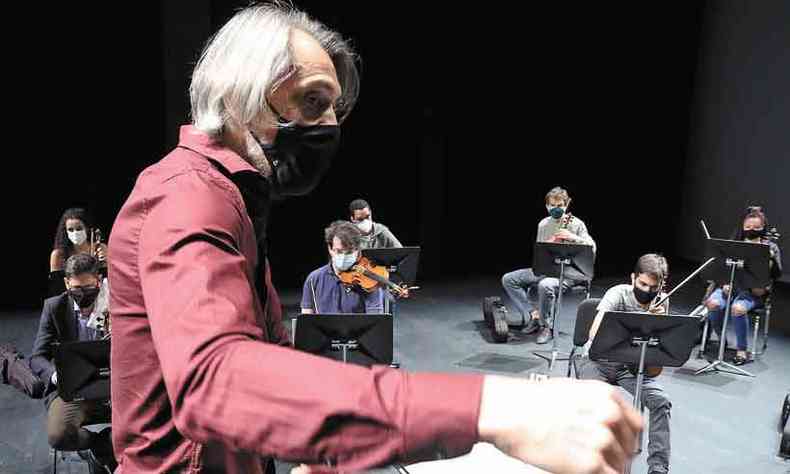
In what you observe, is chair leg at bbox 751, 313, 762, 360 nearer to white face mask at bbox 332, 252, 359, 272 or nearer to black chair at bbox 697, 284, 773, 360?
black chair at bbox 697, 284, 773, 360

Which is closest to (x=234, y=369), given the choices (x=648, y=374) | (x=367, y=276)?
(x=648, y=374)

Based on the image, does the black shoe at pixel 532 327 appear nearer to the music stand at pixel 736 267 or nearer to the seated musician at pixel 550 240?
the seated musician at pixel 550 240

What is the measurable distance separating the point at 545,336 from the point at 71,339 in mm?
4663

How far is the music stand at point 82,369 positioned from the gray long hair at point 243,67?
2.84m

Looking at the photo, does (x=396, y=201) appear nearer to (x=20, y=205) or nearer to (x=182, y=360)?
(x=20, y=205)

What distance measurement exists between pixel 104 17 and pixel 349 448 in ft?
26.5

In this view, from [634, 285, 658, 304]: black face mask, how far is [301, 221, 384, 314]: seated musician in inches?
83.0

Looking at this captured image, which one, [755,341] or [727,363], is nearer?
[727,363]

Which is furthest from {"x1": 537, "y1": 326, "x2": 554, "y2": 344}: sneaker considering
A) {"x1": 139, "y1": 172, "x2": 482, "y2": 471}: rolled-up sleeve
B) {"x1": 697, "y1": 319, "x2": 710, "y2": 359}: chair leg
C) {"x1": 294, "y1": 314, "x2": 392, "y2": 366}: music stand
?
{"x1": 139, "y1": 172, "x2": 482, "y2": 471}: rolled-up sleeve

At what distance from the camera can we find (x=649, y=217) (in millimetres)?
10992

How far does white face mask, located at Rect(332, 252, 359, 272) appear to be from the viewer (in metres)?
5.24

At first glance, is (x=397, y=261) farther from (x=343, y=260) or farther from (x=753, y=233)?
(x=753, y=233)

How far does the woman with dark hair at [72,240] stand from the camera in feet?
18.2

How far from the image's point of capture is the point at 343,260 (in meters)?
5.24
